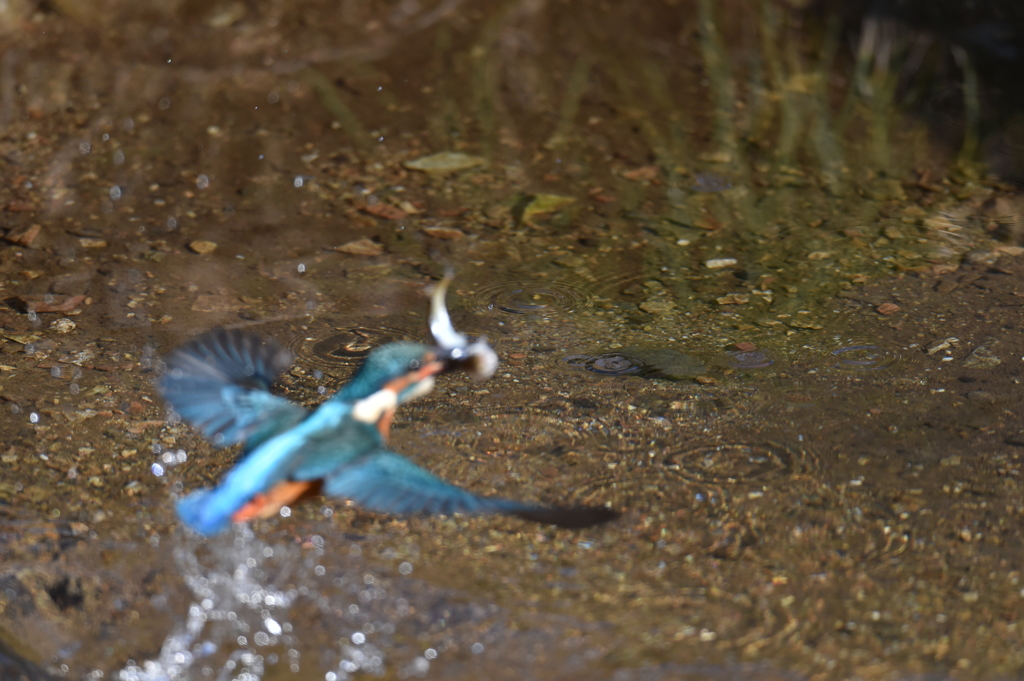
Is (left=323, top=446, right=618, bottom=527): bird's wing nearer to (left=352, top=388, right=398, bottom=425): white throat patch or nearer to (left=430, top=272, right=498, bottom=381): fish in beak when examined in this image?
(left=352, top=388, right=398, bottom=425): white throat patch

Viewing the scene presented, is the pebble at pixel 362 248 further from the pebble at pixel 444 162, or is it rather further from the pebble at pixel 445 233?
the pebble at pixel 444 162

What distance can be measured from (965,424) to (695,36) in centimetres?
381

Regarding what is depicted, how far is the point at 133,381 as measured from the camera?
3.81 meters

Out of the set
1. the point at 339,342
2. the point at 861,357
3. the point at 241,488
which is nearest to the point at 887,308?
the point at 861,357

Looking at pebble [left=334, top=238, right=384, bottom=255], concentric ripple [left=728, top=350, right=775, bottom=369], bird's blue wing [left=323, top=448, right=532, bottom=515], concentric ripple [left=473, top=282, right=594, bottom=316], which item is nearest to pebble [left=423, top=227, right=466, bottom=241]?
pebble [left=334, top=238, right=384, bottom=255]

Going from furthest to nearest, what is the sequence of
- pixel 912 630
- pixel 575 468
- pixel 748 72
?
pixel 748 72
pixel 575 468
pixel 912 630

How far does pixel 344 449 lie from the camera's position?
2.64 metres

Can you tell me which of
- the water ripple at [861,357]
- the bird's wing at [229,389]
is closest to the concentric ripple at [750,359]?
the water ripple at [861,357]

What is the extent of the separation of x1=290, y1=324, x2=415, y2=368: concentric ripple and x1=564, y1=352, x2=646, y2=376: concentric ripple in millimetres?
620

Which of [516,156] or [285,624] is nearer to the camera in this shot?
[285,624]

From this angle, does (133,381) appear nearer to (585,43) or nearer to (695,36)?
(585,43)

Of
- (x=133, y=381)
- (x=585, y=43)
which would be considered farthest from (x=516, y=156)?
(x=133, y=381)

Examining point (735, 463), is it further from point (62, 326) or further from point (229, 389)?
point (62, 326)

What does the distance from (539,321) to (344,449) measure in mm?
1734
